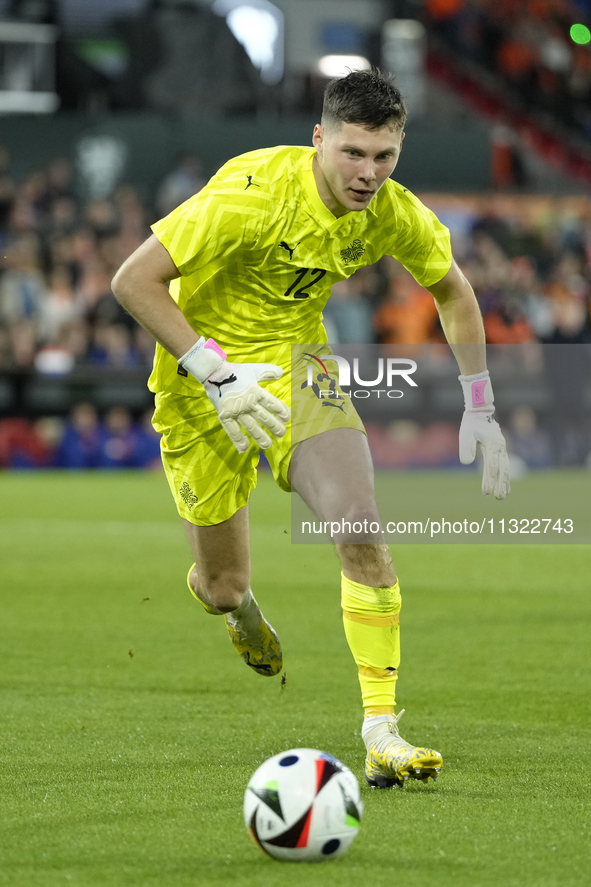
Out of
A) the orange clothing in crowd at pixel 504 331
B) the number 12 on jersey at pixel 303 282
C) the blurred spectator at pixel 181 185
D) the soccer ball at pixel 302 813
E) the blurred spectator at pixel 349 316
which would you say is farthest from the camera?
the blurred spectator at pixel 181 185

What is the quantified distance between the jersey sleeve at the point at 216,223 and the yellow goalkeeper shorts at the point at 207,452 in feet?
2.01

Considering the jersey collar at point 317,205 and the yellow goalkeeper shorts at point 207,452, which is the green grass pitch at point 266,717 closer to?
the yellow goalkeeper shorts at point 207,452

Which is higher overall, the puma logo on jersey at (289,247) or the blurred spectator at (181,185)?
the puma logo on jersey at (289,247)

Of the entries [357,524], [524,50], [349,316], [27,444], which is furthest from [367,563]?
[524,50]

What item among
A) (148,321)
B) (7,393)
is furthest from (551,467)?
(148,321)

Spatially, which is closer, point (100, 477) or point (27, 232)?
point (100, 477)

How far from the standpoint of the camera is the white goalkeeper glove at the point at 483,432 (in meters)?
5.32

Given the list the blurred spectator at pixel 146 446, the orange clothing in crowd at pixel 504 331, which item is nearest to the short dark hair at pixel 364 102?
the blurred spectator at pixel 146 446

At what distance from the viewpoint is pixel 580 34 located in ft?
97.0

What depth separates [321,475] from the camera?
4.82 metres

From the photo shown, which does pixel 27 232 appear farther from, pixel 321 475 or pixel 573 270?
pixel 321 475

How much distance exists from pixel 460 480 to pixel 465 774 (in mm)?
11429

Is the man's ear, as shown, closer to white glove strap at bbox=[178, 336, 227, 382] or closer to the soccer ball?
white glove strap at bbox=[178, 336, 227, 382]

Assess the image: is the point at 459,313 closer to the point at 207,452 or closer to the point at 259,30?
the point at 207,452
